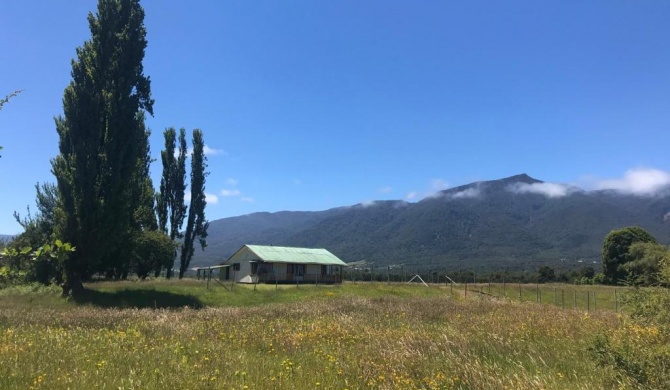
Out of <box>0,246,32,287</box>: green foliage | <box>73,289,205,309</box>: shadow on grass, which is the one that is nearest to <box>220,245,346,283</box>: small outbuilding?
<box>73,289,205,309</box>: shadow on grass

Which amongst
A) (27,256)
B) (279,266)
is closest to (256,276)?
(279,266)

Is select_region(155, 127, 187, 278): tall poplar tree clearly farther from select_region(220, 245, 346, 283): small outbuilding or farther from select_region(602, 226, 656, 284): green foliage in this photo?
select_region(602, 226, 656, 284): green foliage

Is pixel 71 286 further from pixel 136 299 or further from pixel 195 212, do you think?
pixel 195 212

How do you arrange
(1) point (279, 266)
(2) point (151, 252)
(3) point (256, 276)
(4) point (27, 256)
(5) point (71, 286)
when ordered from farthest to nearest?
(1) point (279, 266)
(3) point (256, 276)
(2) point (151, 252)
(5) point (71, 286)
(4) point (27, 256)

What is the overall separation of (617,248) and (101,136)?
6639cm

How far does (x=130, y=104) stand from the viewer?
28.7m

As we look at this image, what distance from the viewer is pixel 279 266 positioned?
55.7m

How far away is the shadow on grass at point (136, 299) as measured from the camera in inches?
A: 1035

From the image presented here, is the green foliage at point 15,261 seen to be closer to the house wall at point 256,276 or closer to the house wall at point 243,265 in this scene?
the house wall at point 256,276

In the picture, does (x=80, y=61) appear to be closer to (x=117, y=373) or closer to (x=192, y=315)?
(x=192, y=315)

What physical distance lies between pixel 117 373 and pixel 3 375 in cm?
143

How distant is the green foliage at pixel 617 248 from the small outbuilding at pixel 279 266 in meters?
38.6

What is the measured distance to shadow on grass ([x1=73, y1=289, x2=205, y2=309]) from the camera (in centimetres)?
2628

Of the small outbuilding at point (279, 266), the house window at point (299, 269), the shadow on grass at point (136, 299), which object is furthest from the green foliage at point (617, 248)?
the shadow on grass at point (136, 299)
